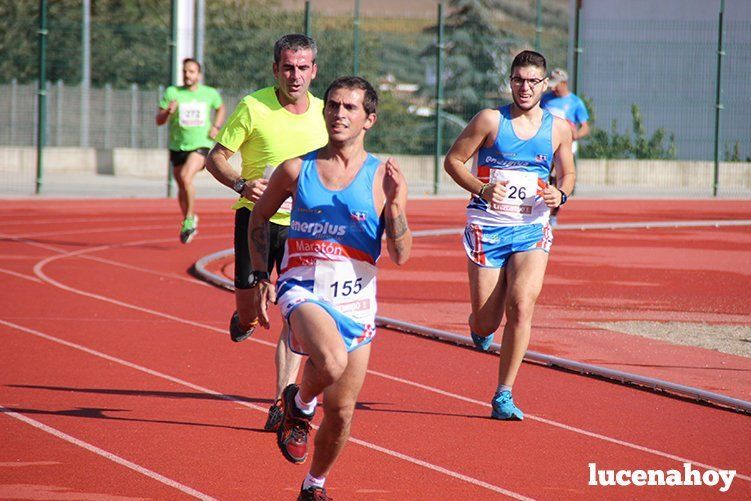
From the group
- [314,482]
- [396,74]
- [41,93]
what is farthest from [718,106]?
[314,482]

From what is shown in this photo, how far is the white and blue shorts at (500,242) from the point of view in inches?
302

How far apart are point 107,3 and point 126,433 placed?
152 feet

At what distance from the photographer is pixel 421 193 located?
26688 millimetres

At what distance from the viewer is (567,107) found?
16.4 meters

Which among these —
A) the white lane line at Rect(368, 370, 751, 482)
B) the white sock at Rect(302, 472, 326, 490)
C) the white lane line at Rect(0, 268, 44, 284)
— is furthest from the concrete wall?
the white sock at Rect(302, 472, 326, 490)

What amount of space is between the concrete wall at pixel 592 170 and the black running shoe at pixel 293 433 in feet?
69.2

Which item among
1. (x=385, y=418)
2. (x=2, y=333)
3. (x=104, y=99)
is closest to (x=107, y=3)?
(x=104, y=99)

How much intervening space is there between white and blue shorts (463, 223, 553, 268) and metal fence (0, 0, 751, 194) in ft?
55.1

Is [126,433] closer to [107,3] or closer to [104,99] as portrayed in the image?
[104,99]

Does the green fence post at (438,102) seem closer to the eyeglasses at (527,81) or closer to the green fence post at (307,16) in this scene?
the green fence post at (307,16)

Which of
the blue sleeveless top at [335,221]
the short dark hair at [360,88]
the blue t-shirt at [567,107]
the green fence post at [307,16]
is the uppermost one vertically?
the green fence post at [307,16]

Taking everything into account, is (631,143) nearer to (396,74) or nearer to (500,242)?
(396,74)

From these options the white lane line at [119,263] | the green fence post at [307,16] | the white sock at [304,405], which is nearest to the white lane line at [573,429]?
the white sock at [304,405]

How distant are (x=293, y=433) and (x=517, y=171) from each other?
269 cm
